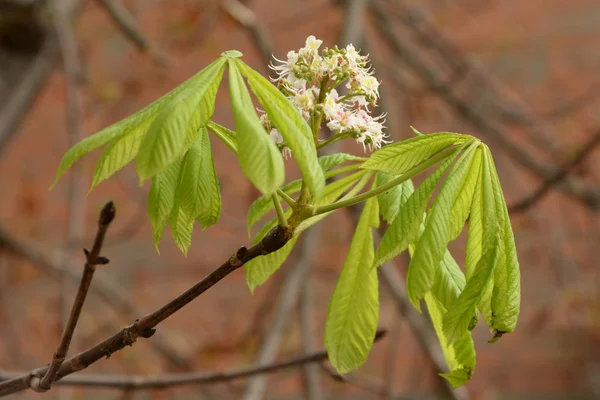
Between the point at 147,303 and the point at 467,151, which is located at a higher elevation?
the point at 147,303

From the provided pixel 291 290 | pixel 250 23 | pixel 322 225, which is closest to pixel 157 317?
pixel 291 290

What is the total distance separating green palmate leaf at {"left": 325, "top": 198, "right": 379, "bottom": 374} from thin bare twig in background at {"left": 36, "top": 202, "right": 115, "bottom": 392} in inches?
5.9

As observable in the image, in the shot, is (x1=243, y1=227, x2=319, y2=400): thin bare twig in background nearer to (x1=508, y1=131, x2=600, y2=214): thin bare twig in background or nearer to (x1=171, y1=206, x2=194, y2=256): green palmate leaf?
(x1=508, y1=131, x2=600, y2=214): thin bare twig in background

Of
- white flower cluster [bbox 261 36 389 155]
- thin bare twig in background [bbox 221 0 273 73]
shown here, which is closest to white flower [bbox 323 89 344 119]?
white flower cluster [bbox 261 36 389 155]

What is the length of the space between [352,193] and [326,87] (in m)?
0.07

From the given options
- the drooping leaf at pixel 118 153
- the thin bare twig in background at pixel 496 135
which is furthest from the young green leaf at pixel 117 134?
the thin bare twig in background at pixel 496 135

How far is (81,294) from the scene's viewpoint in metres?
0.39

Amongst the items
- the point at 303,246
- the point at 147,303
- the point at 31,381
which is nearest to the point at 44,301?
the point at 147,303

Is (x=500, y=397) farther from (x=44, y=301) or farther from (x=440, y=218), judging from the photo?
(x=440, y=218)

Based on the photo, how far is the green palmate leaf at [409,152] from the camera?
42 centimetres

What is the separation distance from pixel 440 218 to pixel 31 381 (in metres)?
0.28

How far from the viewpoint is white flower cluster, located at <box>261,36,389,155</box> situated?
1.39ft

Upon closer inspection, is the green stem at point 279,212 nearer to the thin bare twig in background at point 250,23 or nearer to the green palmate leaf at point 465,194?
the green palmate leaf at point 465,194

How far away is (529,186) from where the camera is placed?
218 centimetres
